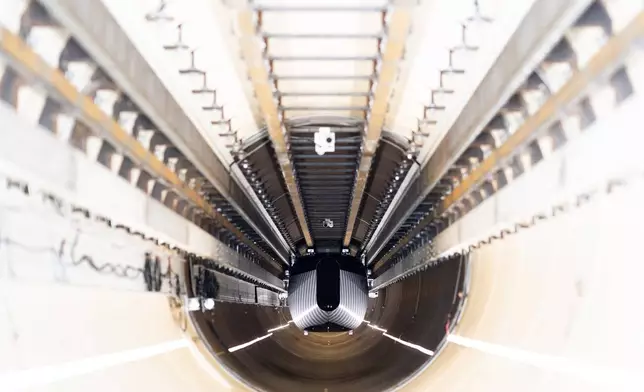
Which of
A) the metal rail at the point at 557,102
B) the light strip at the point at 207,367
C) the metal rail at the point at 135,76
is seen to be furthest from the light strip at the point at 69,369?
the metal rail at the point at 557,102

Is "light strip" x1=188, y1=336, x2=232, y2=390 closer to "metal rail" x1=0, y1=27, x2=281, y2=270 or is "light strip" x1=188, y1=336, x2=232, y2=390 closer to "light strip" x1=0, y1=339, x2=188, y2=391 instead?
"light strip" x1=0, y1=339, x2=188, y2=391

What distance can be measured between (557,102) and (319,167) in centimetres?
324

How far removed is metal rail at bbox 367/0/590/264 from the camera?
245cm

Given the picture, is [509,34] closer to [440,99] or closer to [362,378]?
[440,99]

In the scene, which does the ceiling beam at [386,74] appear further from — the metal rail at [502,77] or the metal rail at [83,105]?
the metal rail at [83,105]

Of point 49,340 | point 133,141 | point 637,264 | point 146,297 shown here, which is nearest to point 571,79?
point 637,264

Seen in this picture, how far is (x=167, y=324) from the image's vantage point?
4.98 meters

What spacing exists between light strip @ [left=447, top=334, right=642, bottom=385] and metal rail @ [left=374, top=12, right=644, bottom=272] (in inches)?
32.2

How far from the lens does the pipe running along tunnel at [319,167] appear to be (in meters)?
2.48

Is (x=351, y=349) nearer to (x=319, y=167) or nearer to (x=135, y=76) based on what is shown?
(x=319, y=167)

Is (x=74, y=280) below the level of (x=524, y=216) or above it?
below

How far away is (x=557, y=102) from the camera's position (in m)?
2.67

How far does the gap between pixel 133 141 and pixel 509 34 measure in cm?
156

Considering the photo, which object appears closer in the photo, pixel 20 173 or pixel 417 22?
pixel 20 173
